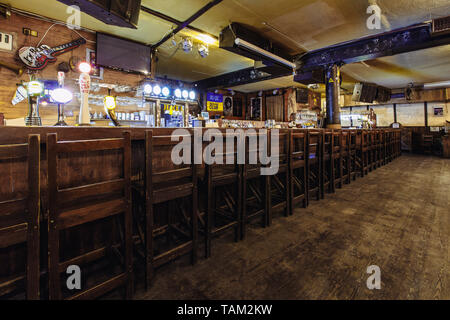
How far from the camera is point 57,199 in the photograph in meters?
1.11

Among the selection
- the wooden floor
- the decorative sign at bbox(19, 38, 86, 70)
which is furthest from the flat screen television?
the wooden floor

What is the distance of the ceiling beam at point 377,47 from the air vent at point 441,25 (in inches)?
3.9

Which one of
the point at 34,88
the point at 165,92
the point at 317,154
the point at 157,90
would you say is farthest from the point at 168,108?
the point at 34,88

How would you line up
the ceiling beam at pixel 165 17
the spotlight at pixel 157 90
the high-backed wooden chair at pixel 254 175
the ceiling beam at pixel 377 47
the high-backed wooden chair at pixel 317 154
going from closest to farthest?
the high-backed wooden chair at pixel 254 175, the high-backed wooden chair at pixel 317 154, the ceiling beam at pixel 165 17, the ceiling beam at pixel 377 47, the spotlight at pixel 157 90

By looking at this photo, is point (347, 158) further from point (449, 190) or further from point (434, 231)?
point (434, 231)

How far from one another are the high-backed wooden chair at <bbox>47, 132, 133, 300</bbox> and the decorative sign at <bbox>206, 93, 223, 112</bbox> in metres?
8.54

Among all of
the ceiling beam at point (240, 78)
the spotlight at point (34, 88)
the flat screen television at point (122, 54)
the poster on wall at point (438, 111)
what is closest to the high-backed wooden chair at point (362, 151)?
the ceiling beam at point (240, 78)

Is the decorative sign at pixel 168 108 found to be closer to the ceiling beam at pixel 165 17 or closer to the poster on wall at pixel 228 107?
the ceiling beam at pixel 165 17

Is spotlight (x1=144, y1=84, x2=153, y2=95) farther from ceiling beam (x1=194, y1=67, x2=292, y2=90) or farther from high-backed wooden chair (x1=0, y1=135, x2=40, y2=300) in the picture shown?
high-backed wooden chair (x1=0, y1=135, x2=40, y2=300)

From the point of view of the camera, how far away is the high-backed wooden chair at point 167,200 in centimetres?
151

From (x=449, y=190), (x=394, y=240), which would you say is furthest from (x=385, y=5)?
(x=394, y=240)

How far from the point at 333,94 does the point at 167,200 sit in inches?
239

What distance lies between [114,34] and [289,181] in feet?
16.7

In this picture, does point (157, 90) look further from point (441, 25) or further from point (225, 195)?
point (441, 25)
